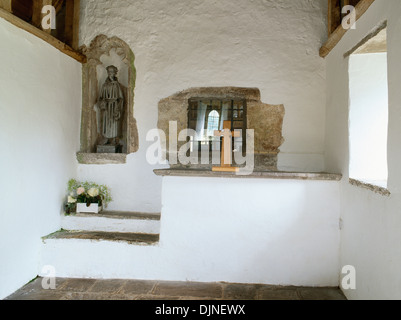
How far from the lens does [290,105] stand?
399cm

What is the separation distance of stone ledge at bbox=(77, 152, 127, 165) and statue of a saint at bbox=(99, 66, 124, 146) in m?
0.32

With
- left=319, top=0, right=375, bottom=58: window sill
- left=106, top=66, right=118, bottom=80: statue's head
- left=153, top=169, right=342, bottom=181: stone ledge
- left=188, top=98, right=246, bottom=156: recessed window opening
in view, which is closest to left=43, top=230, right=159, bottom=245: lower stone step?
left=153, top=169, right=342, bottom=181: stone ledge

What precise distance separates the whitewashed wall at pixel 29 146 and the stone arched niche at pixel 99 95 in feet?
1.10

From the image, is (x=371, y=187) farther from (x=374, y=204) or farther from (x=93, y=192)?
(x=93, y=192)

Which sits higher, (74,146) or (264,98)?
(264,98)

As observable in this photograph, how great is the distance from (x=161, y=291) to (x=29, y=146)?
6.62 ft

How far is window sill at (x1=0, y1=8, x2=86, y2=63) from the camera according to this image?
277 cm

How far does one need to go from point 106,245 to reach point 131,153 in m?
1.39

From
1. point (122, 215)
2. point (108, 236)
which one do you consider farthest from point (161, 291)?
point (122, 215)

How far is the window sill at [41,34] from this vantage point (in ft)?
9.08

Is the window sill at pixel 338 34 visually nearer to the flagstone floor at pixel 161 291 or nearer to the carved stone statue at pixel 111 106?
the flagstone floor at pixel 161 291

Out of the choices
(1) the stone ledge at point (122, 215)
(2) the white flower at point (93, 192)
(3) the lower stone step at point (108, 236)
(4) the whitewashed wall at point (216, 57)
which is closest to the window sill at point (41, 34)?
(4) the whitewashed wall at point (216, 57)

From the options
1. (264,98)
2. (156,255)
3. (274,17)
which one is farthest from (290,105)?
(156,255)
